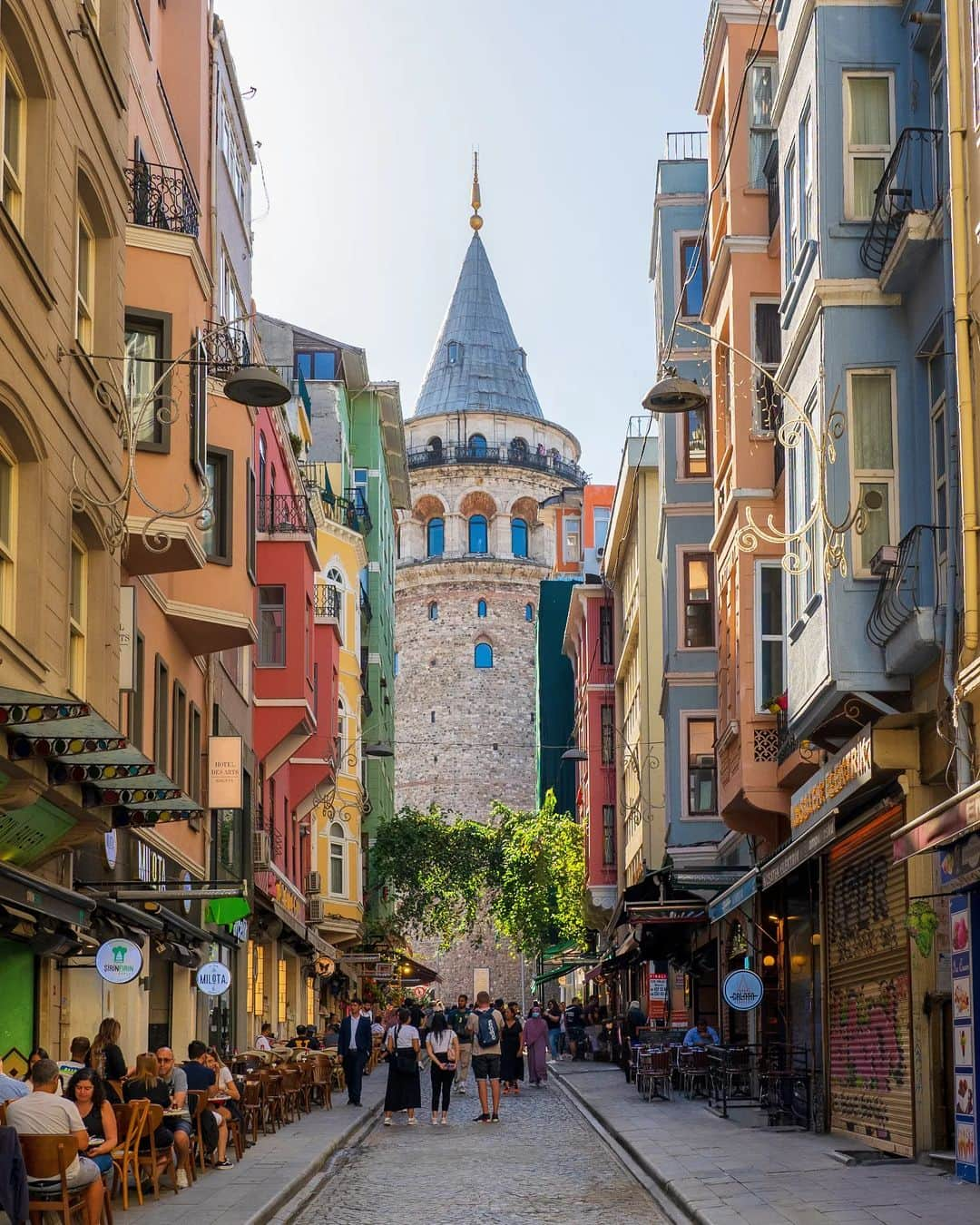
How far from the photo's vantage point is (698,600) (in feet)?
127

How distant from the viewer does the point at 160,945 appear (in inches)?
961

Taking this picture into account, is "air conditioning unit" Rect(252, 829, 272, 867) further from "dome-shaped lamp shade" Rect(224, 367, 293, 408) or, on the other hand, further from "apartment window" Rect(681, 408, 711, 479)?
"dome-shaped lamp shade" Rect(224, 367, 293, 408)

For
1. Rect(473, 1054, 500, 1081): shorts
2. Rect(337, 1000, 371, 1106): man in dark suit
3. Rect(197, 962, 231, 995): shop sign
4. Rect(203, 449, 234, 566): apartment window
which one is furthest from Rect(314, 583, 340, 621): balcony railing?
Rect(197, 962, 231, 995): shop sign

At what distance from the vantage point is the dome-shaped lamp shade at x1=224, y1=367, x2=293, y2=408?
59.1ft

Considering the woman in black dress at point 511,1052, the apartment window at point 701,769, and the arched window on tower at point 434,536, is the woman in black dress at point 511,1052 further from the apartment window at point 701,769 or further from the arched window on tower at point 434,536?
the arched window on tower at point 434,536

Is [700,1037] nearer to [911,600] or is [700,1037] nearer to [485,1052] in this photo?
[485,1052]

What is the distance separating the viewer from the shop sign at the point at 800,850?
18906mm

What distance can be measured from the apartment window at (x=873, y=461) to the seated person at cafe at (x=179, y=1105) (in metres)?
7.61

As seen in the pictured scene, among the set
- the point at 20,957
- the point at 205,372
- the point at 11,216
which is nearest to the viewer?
the point at 11,216

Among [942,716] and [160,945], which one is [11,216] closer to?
[942,716]

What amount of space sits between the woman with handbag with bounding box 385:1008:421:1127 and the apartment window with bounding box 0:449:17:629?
41.4ft

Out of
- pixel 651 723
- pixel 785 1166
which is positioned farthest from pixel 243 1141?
pixel 651 723

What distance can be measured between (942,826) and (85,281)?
9.40 m

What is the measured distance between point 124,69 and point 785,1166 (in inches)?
479
